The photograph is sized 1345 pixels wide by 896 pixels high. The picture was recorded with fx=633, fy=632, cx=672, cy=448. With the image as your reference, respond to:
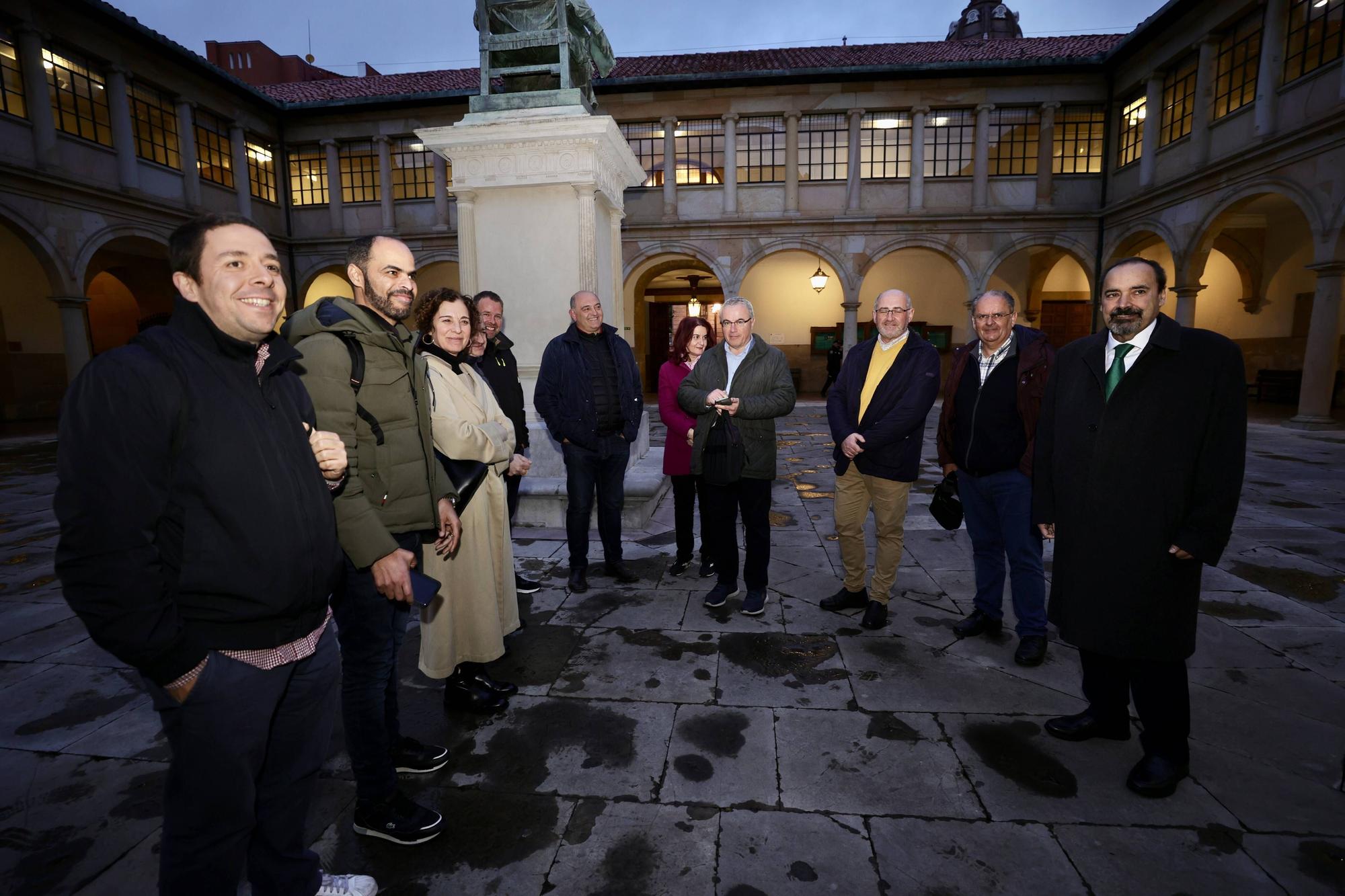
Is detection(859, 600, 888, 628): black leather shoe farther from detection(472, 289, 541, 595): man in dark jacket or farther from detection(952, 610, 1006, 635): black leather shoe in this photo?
detection(472, 289, 541, 595): man in dark jacket

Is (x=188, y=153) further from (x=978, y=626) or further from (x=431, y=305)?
(x=978, y=626)

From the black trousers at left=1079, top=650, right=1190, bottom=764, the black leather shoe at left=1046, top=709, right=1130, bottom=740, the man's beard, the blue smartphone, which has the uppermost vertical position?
the man's beard

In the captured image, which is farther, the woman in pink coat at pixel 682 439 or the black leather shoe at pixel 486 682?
the woman in pink coat at pixel 682 439

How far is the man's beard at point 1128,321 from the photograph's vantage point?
246 cm

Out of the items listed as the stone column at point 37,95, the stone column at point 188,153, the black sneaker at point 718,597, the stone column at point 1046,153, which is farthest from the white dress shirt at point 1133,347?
the stone column at point 188,153

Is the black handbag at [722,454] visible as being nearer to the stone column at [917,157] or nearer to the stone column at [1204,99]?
the stone column at [1204,99]

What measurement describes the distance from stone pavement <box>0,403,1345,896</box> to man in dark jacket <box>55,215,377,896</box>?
30.5 inches

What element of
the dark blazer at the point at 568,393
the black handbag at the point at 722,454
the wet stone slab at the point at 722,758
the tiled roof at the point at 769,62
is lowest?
the wet stone slab at the point at 722,758

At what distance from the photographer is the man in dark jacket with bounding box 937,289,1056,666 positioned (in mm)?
3455

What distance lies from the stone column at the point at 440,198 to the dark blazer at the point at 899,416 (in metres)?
18.9

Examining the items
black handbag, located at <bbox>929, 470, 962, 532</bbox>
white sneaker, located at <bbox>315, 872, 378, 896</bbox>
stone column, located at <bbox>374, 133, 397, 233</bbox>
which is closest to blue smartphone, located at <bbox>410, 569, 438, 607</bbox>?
white sneaker, located at <bbox>315, 872, 378, 896</bbox>

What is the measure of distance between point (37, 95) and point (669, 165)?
14533 mm

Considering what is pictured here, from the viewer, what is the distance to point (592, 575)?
484 centimetres

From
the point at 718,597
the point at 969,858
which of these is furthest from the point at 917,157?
the point at 969,858
